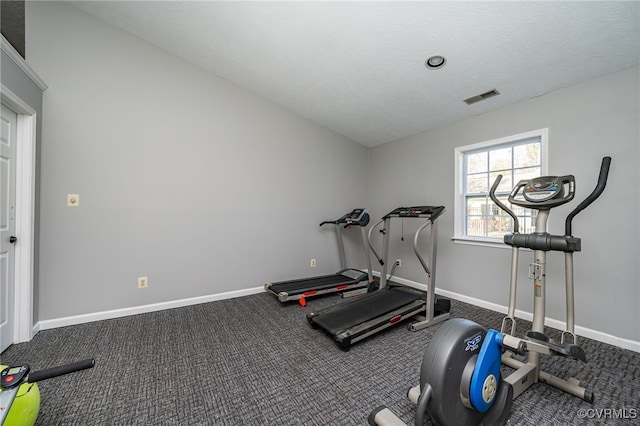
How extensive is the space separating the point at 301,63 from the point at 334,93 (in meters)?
0.62

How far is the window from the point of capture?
2.90 metres

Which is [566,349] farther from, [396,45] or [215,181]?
[215,181]

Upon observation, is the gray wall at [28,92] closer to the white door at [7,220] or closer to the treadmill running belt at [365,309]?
the white door at [7,220]

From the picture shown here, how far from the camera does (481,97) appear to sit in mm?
2936

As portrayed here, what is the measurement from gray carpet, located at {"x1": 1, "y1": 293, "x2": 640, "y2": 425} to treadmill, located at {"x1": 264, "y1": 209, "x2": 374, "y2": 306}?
1.86 feet

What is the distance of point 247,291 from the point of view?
3.64 metres

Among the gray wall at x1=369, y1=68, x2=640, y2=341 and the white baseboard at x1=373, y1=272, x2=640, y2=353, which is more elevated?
the gray wall at x1=369, y1=68, x2=640, y2=341

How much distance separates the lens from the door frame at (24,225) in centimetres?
225

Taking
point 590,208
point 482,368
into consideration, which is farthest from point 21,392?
point 590,208

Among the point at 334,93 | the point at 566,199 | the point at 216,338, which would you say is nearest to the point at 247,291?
the point at 216,338

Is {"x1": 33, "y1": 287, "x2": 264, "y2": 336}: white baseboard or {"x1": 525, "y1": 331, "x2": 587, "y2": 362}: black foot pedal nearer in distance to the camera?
{"x1": 525, "y1": 331, "x2": 587, "y2": 362}: black foot pedal

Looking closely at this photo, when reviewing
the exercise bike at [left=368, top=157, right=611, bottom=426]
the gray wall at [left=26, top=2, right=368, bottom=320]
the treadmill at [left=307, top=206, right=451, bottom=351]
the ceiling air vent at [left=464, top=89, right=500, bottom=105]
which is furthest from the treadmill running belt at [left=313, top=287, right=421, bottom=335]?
the ceiling air vent at [left=464, top=89, right=500, bottom=105]

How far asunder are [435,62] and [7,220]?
4105 mm

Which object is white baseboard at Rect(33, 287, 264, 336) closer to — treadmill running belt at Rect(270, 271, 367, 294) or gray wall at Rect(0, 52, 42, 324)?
gray wall at Rect(0, 52, 42, 324)
